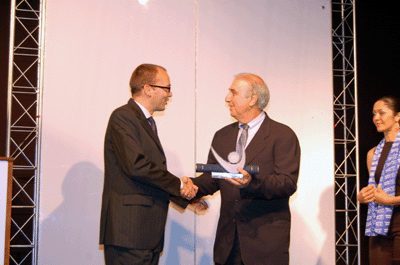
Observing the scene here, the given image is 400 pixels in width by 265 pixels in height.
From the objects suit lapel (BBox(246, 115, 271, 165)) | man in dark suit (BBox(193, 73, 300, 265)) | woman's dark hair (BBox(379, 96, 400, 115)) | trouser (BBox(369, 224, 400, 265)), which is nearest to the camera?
man in dark suit (BBox(193, 73, 300, 265))

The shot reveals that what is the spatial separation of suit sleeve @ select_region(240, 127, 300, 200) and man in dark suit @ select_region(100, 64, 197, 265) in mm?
557

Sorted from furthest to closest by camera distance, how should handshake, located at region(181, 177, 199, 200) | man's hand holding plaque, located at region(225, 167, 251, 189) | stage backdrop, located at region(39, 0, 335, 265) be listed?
stage backdrop, located at region(39, 0, 335, 265) → handshake, located at region(181, 177, 199, 200) → man's hand holding plaque, located at region(225, 167, 251, 189)

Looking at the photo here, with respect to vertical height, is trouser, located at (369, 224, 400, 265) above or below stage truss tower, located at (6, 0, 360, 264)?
below

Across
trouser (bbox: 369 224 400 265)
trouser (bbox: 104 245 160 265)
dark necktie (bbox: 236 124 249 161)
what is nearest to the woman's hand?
trouser (bbox: 369 224 400 265)

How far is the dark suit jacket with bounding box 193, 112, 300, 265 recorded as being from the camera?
109 inches

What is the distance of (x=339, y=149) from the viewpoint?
549 centimetres

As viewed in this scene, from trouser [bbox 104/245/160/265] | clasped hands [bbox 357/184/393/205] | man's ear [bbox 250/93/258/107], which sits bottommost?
trouser [bbox 104/245/160/265]

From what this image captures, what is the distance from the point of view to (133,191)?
2754 mm

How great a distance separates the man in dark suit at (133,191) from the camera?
2.68 m

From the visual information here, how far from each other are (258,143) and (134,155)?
88cm

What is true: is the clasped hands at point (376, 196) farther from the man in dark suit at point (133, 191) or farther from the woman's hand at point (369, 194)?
the man in dark suit at point (133, 191)

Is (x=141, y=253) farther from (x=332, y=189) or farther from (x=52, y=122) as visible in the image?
(x=332, y=189)

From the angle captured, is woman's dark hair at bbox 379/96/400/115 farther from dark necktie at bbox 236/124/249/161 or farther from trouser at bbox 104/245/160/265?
trouser at bbox 104/245/160/265

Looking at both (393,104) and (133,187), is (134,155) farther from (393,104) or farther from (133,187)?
(393,104)
